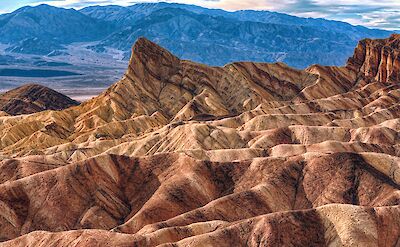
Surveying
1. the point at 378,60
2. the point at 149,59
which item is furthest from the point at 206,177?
the point at 378,60

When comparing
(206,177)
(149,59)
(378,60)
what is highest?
(206,177)

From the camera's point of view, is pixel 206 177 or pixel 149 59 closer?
pixel 206 177

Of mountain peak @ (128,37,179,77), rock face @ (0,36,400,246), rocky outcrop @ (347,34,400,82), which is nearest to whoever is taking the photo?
rock face @ (0,36,400,246)

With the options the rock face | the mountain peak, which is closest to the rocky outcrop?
the rock face

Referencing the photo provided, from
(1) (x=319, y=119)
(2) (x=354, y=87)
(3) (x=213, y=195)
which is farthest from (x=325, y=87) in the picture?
(3) (x=213, y=195)

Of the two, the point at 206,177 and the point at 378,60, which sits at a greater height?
the point at 206,177

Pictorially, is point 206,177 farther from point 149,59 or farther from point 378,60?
point 378,60

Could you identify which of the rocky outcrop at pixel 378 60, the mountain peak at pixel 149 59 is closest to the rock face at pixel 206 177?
the rocky outcrop at pixel 378 60

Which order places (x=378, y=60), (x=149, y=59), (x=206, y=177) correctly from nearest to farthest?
(x=206, y=177) < (x=149, y=59) < (x=378, y=60)

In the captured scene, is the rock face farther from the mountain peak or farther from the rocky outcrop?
the mountain peak
